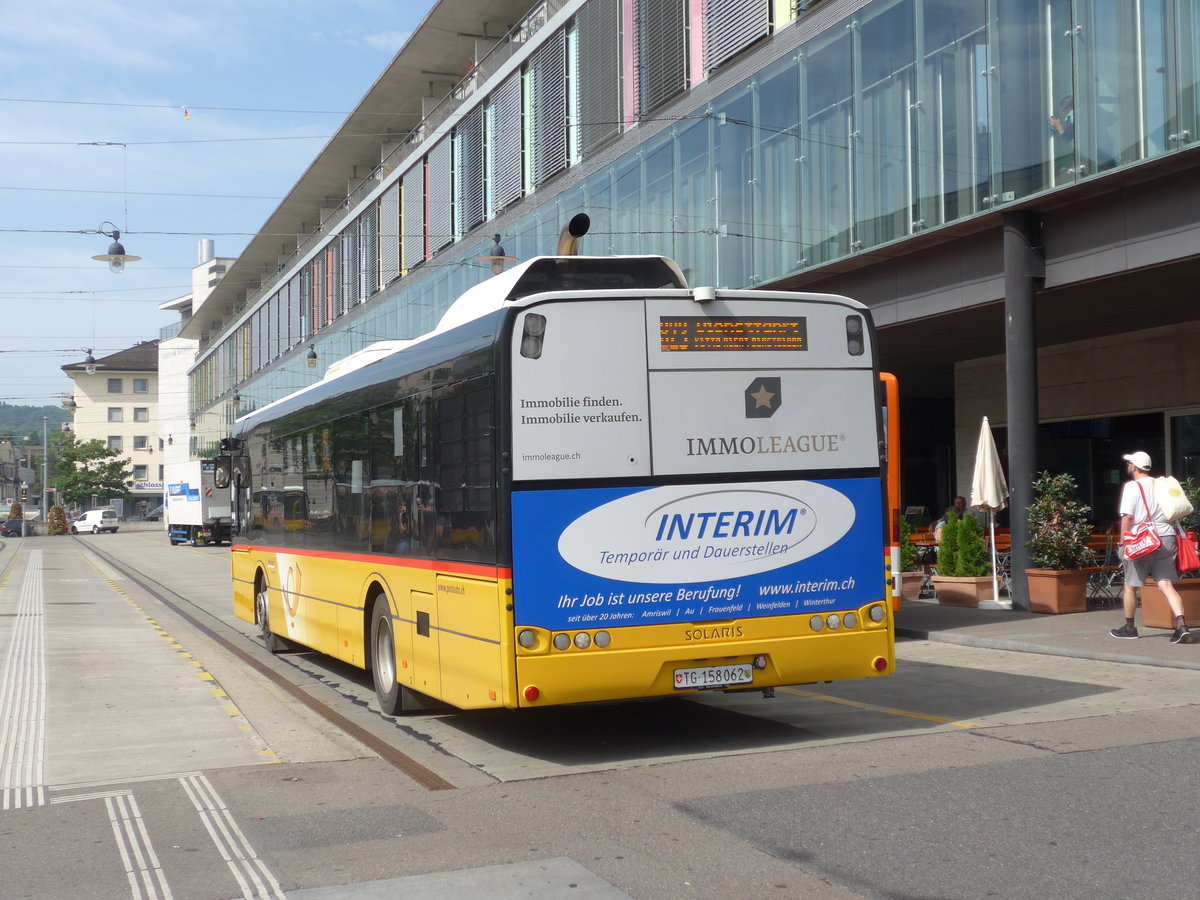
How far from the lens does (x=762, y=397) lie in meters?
8.42

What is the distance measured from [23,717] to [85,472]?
10150 cm

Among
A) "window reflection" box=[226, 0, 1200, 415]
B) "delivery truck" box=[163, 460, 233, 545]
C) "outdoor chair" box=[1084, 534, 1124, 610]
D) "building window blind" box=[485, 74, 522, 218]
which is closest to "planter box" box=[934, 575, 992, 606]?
"outdoor chair" box=[1084, 534, 1124, 610]

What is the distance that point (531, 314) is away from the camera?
794cm

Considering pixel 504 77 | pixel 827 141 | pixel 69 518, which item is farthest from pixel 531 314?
pixel 69 518

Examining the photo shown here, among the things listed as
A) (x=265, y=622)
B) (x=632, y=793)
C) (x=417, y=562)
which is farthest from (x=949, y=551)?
(x=632, y=793)

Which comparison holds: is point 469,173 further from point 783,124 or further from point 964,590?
point 964,590

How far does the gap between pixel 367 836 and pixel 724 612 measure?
2.82 metres

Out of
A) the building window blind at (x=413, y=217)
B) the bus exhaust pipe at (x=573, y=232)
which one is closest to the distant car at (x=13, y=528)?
the building window blind at (x=413, y=217)

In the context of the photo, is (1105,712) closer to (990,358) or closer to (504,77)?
(990,358)

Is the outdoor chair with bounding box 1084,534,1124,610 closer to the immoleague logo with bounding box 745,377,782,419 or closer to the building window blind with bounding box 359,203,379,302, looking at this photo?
the immoleague logo with bounding box 745,377,782,419

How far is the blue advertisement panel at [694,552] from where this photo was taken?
7879 mm

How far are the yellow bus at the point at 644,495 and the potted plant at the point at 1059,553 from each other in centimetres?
862

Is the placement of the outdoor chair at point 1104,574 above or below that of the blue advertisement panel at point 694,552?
below

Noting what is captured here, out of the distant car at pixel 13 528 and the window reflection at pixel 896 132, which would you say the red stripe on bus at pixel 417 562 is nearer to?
the window reflection at pixel 896 132
